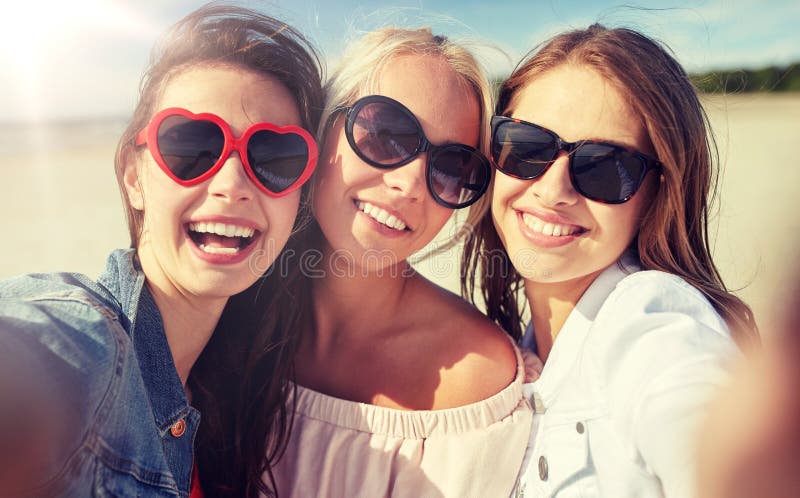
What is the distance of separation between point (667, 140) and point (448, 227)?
2.72 meters

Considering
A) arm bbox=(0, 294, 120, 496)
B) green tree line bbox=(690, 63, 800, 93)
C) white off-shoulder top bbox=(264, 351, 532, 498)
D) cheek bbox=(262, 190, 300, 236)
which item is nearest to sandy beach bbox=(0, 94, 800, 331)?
green tree line bbox=(690, 63, 800, 93)

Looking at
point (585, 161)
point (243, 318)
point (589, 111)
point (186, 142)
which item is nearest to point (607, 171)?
point (585, 161)

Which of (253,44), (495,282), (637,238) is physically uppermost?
(253,44)

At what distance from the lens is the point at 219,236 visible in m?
1.83

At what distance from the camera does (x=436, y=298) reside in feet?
7.95

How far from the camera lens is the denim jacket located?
3.63 ft

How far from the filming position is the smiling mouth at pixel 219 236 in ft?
5.84

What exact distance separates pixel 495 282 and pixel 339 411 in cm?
103

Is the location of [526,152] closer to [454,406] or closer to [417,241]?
[417,241]

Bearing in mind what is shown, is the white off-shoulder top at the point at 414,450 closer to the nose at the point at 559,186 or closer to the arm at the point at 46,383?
the nose at the point at 559,186

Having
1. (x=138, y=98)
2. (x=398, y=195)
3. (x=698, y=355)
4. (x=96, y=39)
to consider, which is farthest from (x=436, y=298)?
(x=96, y=39)

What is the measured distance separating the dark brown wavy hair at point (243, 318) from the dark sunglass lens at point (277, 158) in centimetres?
21

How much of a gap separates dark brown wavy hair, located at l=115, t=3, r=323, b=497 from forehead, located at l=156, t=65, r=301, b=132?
33 millimetres

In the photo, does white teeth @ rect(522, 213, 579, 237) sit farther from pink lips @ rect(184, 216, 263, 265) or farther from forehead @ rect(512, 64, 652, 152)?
pink lips @ rect(184, 216, 263, 265)
